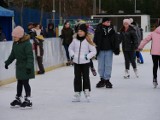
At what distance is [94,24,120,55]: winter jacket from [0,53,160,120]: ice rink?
0.87 m

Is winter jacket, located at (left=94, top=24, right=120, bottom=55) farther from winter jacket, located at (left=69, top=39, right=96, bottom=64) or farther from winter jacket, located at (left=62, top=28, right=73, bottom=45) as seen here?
winter jacket, located at (left=62, top=28, right=73, bottom=45)

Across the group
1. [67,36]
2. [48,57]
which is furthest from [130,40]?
[67,36]

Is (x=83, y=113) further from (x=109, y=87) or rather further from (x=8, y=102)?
(x=109, y=87)

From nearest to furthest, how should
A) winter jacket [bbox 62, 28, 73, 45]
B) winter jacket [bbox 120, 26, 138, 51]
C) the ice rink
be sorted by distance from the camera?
the ice rink → winter jacket [bbox 120, 26, 138, 51] → winter jacket [bbox 62, 28, 73, 45]

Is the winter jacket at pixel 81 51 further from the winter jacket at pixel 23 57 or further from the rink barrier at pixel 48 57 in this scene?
the rink barrier at pixel 48 57

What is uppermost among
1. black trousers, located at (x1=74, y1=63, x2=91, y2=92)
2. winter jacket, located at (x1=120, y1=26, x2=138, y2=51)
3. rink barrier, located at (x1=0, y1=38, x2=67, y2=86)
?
winter jacket, located at (x1=120, y1=26, x2=138, y2=51)

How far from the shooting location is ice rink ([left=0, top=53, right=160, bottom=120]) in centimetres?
717

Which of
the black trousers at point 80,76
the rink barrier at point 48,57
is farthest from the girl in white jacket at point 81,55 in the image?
the rink barrier at point 48,57

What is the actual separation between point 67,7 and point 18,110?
138 feet

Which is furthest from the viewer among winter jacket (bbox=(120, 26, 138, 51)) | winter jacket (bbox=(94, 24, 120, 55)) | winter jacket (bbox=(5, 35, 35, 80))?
winter jacket (bbox=(120, 26, 138, 51))

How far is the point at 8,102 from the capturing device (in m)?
8.61

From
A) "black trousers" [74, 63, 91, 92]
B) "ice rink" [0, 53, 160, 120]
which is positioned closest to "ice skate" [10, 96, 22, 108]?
"ice rink" [0, 53, 160, 120]

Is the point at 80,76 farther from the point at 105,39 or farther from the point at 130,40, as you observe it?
the point at 130,40

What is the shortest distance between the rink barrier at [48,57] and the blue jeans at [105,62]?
2.35 meters
